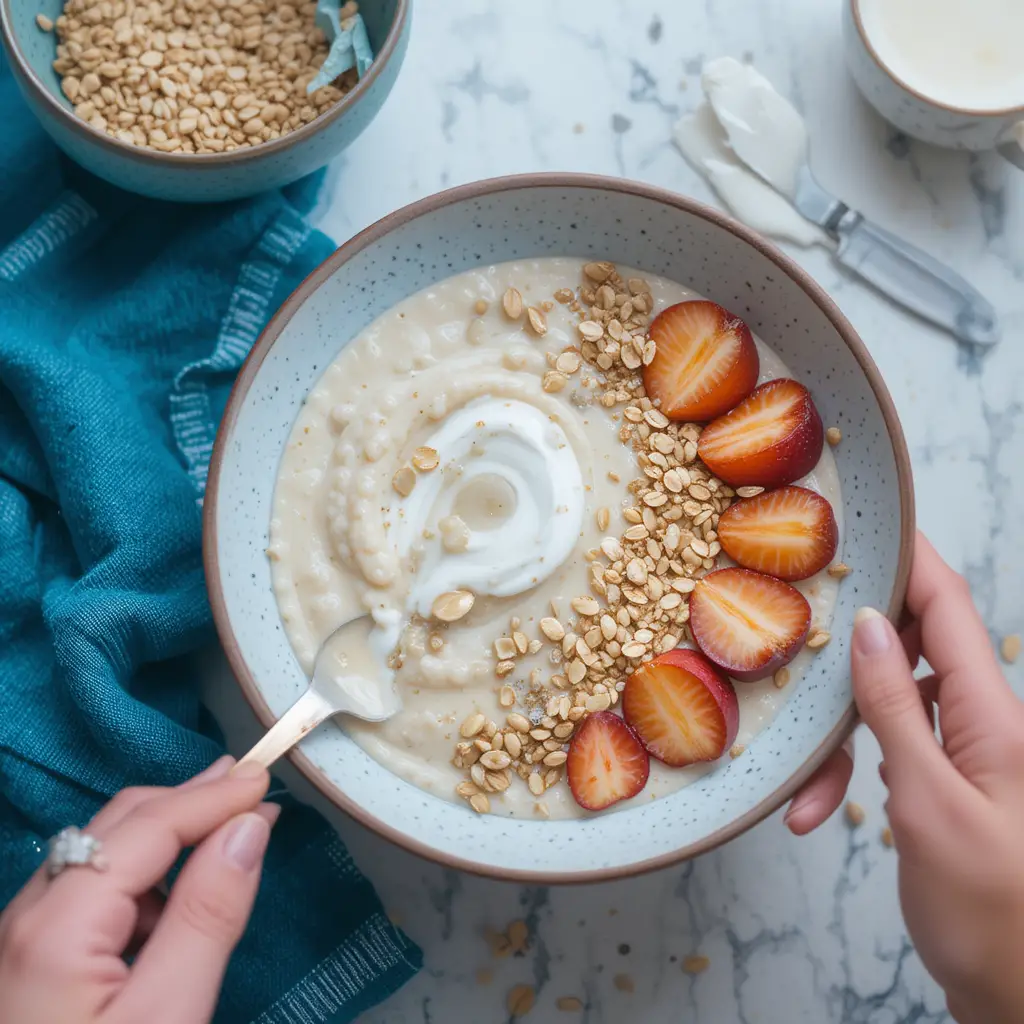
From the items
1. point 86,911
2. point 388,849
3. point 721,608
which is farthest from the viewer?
A: point 388,849

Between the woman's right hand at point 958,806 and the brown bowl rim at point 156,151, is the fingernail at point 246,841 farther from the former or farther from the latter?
the brown bowl rim at point 156,151

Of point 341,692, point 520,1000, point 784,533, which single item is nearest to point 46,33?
point 341,692

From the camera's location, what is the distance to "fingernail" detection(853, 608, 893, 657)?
1.27 meters

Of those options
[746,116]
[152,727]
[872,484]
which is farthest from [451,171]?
[152,727]

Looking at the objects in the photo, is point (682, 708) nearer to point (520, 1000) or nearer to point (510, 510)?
point (510, 510)

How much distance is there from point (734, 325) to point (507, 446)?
34 cm

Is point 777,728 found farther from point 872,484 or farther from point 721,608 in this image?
point 872,484

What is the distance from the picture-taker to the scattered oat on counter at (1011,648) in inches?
64.8

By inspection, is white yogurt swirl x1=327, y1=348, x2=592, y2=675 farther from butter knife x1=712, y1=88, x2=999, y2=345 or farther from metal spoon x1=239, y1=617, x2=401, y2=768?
butter knife x1=712, y1=88, x2=999, y2=345

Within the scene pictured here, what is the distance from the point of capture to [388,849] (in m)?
1.59

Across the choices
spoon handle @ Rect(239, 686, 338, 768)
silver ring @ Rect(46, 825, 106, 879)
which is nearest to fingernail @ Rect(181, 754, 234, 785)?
spoon handle @ Rect(239, 686, 338, 768)

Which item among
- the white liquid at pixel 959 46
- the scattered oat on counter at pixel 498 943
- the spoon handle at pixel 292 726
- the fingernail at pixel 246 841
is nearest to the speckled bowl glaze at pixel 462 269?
the spoon handle at pixel 292 726

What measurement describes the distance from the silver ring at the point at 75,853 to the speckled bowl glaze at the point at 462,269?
0.27m

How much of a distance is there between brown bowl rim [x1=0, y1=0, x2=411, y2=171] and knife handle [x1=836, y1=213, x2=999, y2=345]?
0.72 m
